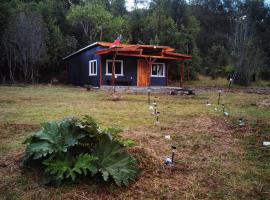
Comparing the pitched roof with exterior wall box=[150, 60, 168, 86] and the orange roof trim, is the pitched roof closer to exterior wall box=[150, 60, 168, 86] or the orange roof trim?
the orange roof trim

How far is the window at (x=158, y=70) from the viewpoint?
22109 millimetres

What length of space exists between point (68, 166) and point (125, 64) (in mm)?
18121

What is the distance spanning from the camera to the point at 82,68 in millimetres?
23641

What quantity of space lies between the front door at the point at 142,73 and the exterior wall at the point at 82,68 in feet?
10.1

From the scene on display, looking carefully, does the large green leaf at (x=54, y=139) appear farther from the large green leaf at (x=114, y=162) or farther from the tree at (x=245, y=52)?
the tree at (x=245, y=52)

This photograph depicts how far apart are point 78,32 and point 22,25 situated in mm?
10006

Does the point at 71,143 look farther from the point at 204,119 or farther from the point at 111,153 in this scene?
the point at 204,119

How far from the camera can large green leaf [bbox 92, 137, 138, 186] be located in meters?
2.87

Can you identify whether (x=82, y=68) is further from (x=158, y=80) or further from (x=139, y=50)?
(x=139, y=50)

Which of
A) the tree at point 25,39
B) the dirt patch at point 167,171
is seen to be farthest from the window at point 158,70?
the dirt patch at point 167,171

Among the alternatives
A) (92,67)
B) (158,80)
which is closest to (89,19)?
(92,67)

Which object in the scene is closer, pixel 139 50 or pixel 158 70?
pixel 139 50

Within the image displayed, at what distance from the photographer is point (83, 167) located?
2.74 m

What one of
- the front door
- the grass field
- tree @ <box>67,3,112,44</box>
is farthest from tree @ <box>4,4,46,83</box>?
the grass field
